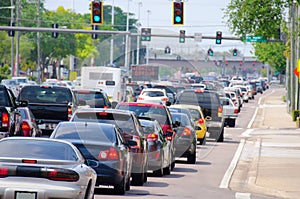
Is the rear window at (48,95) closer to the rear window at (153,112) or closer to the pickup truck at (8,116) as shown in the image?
the pickup truck at (8,116)

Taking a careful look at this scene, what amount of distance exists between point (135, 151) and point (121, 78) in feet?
143

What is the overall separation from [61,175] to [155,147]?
314 inches

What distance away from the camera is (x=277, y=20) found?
4619 cm

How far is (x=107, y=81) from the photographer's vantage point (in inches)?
2426

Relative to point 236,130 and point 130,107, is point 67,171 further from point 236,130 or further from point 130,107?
point 236,130

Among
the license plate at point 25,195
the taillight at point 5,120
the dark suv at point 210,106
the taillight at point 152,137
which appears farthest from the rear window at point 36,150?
the dark suv at point 210,106

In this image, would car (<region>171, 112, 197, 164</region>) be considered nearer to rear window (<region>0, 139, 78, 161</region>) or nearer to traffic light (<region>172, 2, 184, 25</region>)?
rear window (<region>0, 139, 78, 161</region>)

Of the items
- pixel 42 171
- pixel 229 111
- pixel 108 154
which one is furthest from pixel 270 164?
pixel 229 111

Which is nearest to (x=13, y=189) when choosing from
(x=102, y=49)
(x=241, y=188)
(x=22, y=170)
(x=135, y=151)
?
(x=22, y=170)

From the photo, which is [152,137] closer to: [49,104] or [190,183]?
[190,183]

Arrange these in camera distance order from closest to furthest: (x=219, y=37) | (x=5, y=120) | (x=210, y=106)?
(x=5, y=120)
(x=210, y=106)
(x=219, y=37)

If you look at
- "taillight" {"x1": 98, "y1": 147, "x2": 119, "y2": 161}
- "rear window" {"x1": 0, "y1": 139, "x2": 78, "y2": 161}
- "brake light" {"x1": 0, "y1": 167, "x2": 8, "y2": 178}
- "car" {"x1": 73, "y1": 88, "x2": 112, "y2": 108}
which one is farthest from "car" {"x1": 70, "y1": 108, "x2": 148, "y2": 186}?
"car" {"x1": 73, "y1": 88, "x2": 112, "y2": 108}

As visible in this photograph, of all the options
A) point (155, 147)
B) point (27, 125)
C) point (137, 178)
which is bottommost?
point (137, 178)

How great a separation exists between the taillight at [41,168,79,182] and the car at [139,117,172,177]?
762 centimetres
